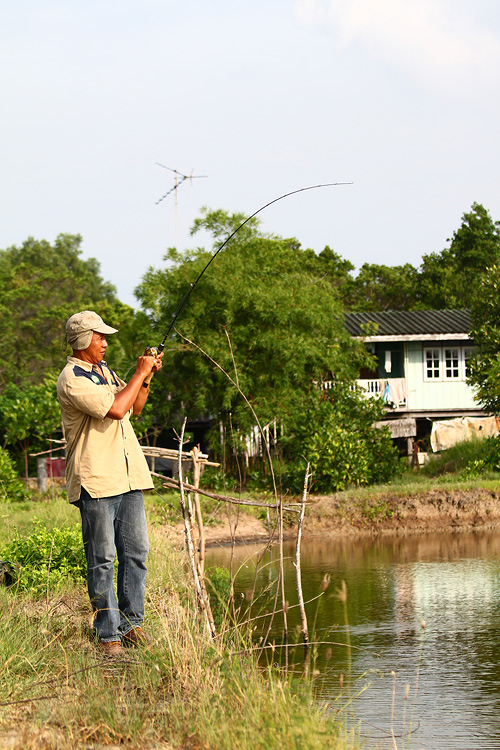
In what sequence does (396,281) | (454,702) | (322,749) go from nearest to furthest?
(322,749) < (454,702) < (396,281)

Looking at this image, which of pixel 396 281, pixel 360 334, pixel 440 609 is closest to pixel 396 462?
pixel 360 334

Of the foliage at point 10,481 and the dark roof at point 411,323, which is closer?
the foliage at point 10,481

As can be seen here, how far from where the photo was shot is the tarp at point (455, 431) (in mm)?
23016

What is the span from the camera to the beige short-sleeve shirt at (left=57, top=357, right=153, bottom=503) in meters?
4.84

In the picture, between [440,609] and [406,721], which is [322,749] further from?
[440,609]

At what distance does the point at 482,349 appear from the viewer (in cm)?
2033

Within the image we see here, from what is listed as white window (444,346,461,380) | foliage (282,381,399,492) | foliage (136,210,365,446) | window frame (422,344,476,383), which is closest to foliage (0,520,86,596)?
foliage (282,381,399,492)

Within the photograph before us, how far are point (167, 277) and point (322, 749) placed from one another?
56.1ft

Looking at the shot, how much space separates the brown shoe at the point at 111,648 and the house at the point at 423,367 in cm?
2024

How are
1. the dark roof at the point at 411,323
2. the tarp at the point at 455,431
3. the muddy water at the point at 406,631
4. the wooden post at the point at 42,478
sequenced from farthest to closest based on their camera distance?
1. the dark roof at the point at 411,323
2. the tarp at the point at 455,431
3. the wooden post at the point at 42,478
4. the muddy water at the point at 406,631

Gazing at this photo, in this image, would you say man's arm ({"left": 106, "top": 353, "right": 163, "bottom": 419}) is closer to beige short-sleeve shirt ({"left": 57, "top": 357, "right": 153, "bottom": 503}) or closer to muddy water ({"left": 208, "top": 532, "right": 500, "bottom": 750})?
beige short-sleeve shirt ({"left": 57, "top": 357, "right": 153, "bottom": 503})

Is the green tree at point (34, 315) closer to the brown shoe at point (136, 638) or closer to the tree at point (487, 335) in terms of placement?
the tree at point (487, 335)

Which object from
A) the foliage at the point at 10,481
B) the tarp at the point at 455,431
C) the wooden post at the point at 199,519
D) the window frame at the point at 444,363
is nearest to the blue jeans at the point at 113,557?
the wooden post at the point at 199,519

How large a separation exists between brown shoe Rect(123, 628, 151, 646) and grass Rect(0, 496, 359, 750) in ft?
0.24
